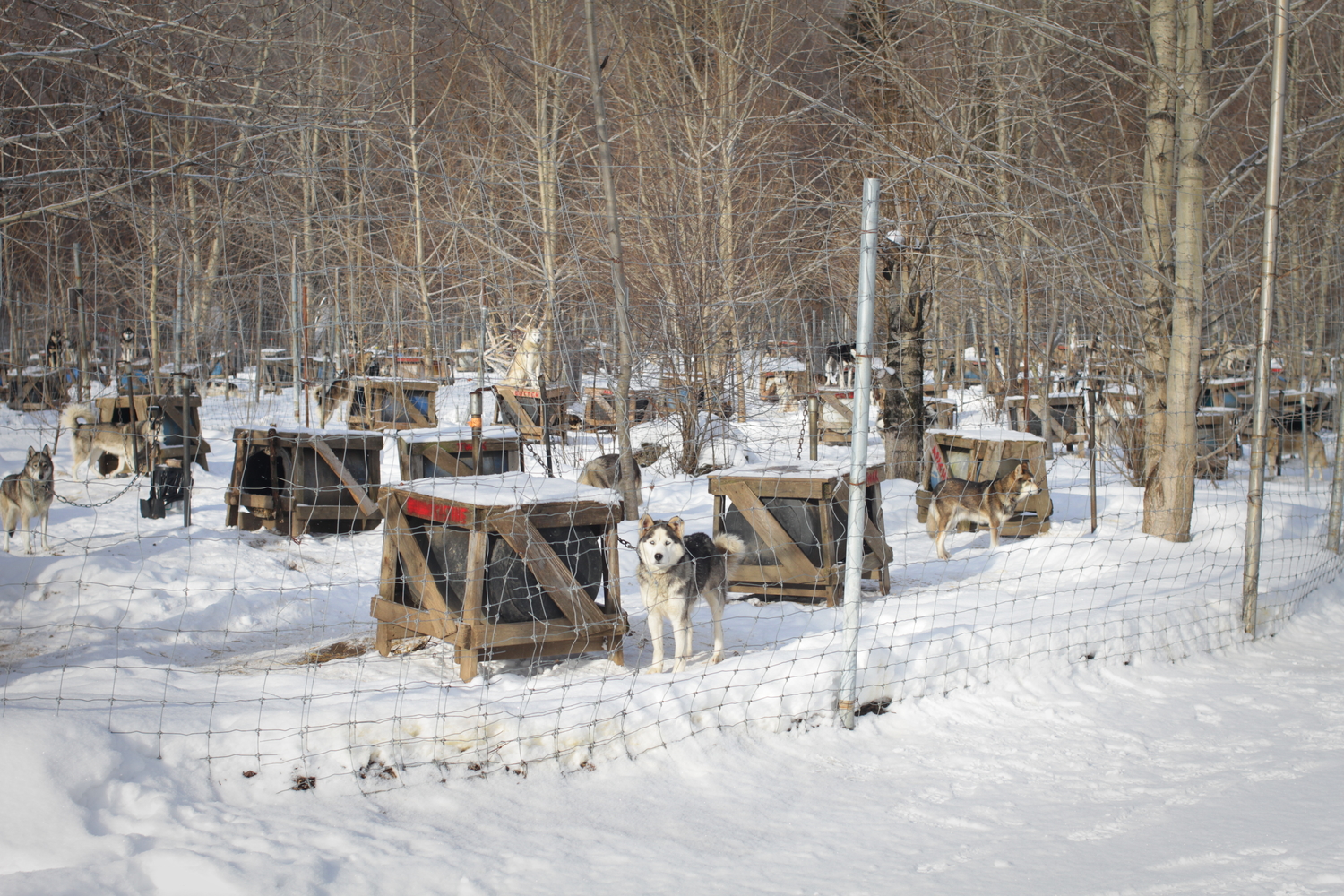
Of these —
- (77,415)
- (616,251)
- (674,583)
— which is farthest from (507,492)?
(77,415)

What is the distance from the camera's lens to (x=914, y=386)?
11242mm

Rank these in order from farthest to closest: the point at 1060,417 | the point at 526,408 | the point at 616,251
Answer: the point at 1060,417
the point at 526,408
the point at 616,251

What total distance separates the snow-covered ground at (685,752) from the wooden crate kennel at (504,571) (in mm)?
227

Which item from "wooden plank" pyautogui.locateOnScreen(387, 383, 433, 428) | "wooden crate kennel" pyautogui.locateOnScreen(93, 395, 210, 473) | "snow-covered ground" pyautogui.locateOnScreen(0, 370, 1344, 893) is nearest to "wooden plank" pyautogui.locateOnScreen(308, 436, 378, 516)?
"snow-covered ground" pyautogui.locateOnScreen(0, 370, 1344, 893)

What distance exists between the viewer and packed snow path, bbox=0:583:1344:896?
276 centimetres

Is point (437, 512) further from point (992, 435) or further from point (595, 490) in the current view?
point (992, 435)

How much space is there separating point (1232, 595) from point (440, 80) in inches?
687

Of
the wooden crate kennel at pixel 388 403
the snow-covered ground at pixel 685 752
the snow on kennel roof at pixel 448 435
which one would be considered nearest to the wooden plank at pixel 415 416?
the wooden crate kennel at pixel 388 403

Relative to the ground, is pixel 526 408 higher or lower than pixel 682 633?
higher

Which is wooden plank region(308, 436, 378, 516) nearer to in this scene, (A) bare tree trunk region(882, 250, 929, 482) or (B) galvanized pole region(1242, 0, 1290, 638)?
(B) galvanized pole region(1242, 0, 1290, 638)

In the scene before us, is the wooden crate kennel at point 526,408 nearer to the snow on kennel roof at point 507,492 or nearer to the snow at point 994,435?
the snow at point 994,435

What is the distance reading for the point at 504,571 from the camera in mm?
4824

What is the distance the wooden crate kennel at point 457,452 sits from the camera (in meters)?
9.10

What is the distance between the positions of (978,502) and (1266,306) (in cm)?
315
